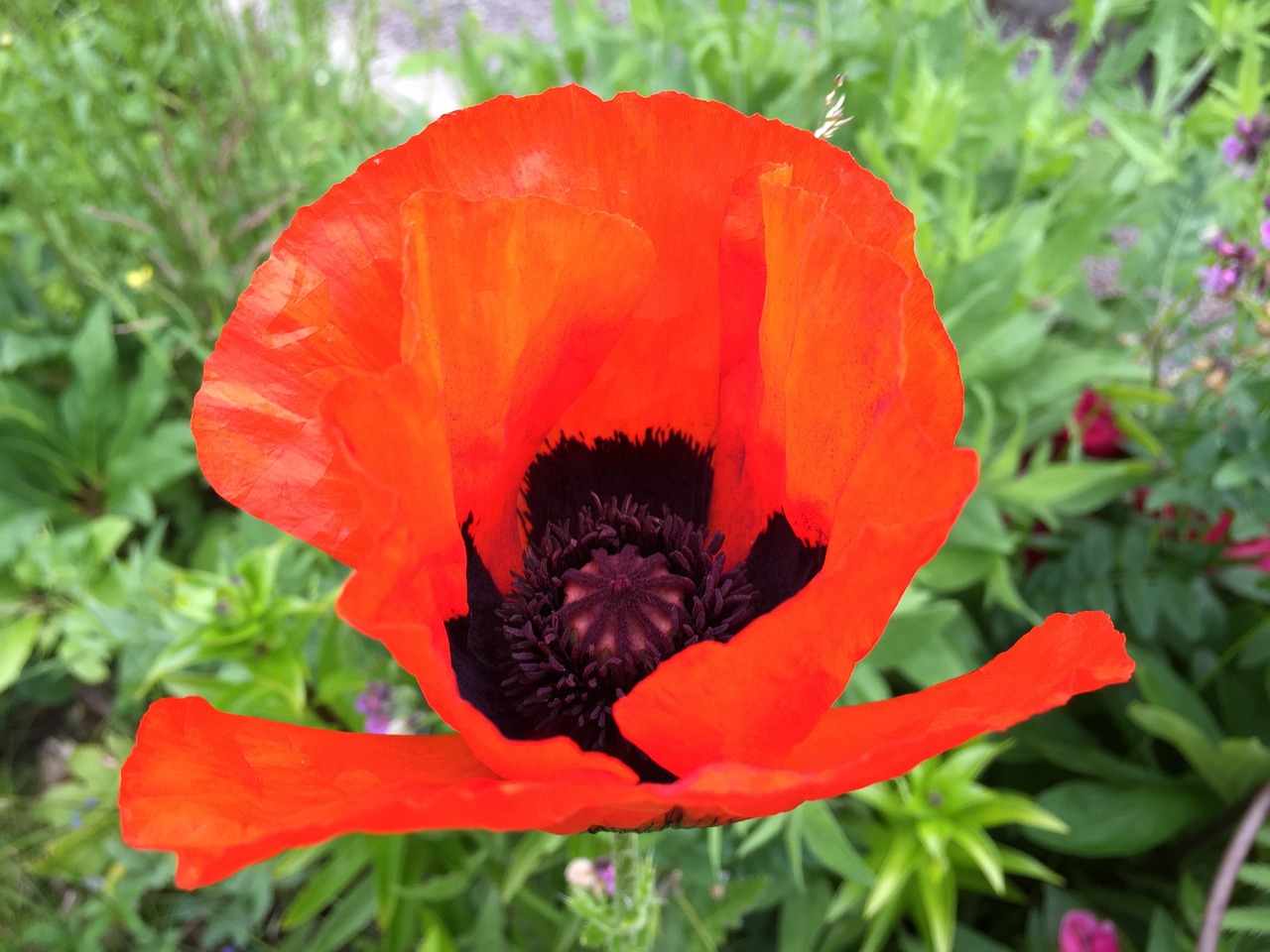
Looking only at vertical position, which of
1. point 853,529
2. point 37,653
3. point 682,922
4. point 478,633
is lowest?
point 37,653

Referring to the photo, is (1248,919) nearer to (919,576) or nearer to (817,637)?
(919,576)

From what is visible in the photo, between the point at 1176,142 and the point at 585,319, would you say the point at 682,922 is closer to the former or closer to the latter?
the point at 585,319

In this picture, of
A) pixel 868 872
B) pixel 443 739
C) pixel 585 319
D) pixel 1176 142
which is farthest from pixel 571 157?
pixel 1176 142

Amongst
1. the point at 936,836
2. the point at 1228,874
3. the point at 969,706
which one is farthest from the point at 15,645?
the point at 1228,874

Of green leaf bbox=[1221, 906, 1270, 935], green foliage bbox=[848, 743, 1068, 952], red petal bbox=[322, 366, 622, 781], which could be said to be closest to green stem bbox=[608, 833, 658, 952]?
red petal bbox=[322, 366, 622, 781]

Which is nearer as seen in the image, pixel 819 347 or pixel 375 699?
pixel 819 347
